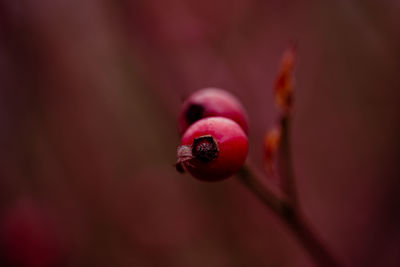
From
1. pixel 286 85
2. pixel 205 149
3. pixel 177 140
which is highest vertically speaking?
pixel 177 140

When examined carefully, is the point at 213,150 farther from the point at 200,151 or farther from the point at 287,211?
the point at 287,211

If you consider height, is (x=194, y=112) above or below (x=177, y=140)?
below

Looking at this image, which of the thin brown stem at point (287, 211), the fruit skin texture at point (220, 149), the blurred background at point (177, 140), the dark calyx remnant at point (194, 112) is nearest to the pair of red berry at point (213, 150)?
the fruit skin texture at point (220, 149)

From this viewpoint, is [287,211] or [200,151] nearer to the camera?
[200,151]

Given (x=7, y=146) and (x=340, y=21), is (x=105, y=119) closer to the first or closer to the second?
(x=7, y=146)

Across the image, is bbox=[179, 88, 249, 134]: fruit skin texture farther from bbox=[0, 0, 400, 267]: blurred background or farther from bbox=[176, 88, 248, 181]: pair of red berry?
bbox=[0, 0, 400, 267]: blurred background

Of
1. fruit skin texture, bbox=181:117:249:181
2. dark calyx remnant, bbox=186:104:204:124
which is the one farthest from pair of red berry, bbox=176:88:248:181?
→ dark calyx remnant, bbox=186:104:204:124

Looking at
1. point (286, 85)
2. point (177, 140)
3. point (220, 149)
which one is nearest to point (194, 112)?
point (220, 149)

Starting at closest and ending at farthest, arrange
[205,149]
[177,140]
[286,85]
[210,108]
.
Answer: [205,149], [210,108], [286,85], [177,140]
